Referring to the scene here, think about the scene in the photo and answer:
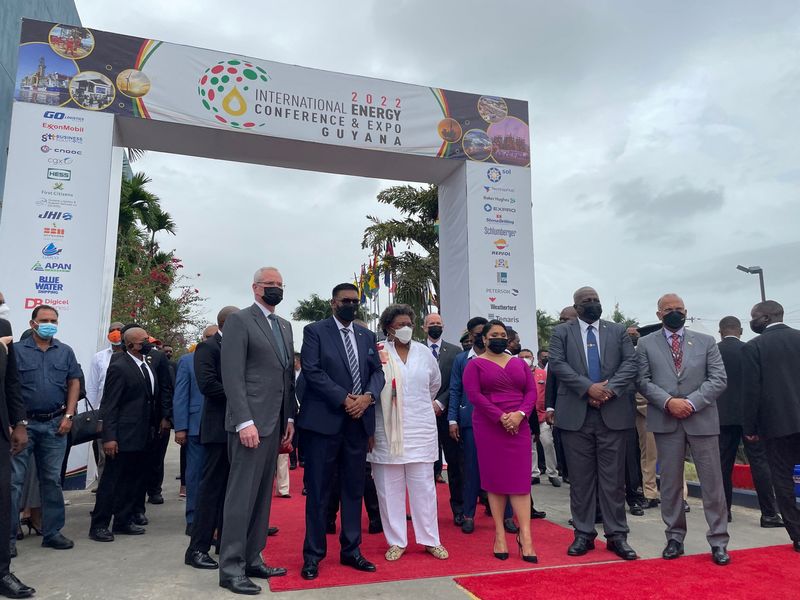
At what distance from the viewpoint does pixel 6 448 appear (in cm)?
339

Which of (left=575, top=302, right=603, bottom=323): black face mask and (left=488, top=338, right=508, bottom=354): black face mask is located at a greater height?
(left=575, top=302, right=603, bottom=323): black face mask

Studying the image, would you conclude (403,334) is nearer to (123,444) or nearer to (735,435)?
(123,444)

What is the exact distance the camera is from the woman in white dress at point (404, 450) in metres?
4.18

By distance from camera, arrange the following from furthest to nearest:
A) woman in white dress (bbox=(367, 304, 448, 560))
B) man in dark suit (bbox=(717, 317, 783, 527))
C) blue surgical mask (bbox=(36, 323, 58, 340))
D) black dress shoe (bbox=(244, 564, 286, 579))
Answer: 1. man in dark suit (bbox=(717, 317, 783, 527))
2. blue surgical mask (bbox=(36, 323, 58, 340))
3. woman in white dress (bbox=(367, 304, 448, 560))
4. black dress shoe (bbox=(244, 564, 286, 579))

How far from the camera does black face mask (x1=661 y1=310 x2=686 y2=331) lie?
450cm

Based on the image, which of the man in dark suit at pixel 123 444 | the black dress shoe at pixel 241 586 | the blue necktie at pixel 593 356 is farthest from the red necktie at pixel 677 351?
the man in dark suit at pixel 123 444

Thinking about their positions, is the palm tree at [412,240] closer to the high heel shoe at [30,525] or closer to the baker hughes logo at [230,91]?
the baker hughes logo at [230,91]

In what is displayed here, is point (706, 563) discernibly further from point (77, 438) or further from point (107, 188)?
point (107, 188)

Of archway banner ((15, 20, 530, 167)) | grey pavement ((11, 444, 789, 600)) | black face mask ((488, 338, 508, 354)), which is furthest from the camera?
archway banner ((15, 20, 530, 167))

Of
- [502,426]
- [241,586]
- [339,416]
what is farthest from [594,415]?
[241,586]

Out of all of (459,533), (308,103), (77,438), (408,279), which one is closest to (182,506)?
(77,438)

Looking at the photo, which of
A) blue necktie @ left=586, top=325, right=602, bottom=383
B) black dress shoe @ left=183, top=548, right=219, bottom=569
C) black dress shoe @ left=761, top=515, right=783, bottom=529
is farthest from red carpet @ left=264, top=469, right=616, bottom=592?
black dress shoe @ left=761, top=515, right=783, bottom=529

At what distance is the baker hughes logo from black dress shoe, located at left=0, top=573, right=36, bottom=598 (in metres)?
6.75

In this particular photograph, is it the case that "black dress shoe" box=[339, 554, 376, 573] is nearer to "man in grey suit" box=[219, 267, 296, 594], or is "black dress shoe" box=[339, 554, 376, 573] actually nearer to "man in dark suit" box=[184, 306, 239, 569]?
"man in grey suit" box=[219, 267, 296, 594]
